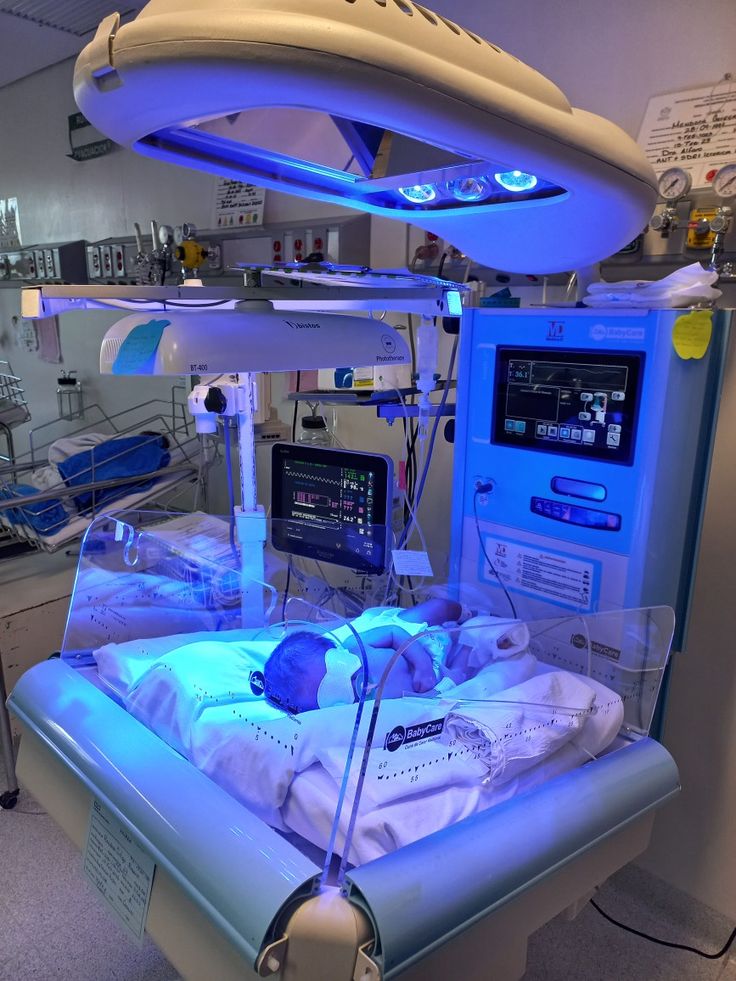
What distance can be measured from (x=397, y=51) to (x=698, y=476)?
1.30 m

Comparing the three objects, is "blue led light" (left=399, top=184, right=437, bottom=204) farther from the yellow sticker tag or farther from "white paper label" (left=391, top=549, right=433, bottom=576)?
"white paper label" (left=391, top=549, right=433, bottom=576)

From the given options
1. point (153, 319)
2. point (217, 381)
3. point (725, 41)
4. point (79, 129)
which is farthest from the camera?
point (79, 129)

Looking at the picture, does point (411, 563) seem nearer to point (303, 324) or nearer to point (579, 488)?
point (579, 488)

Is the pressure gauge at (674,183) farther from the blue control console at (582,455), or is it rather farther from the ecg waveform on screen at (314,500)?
the ecg waveform on screen at (314,500)

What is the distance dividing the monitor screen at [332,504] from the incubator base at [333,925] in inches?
28.8

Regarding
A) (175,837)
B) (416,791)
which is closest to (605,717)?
(416,791)

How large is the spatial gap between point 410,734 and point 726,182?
135 cm

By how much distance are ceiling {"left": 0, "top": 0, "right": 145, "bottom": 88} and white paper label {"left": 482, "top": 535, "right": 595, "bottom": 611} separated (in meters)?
2.43

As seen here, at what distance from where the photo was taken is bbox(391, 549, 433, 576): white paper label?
5.01ft

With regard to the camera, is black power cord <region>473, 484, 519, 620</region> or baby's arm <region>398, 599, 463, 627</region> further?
black power cord <region>473, 484, 519, 620</region>

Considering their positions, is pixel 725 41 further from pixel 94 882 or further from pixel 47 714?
pixel 94 882

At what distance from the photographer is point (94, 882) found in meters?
1.01

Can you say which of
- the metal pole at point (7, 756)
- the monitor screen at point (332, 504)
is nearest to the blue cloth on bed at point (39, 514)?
the metal pole at point (7, 756)

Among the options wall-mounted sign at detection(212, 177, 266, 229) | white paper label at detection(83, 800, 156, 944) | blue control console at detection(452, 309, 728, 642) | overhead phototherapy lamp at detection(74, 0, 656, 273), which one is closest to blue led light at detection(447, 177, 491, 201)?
overhead phototherapy lamp at detection(74, 0, 656, 273)
